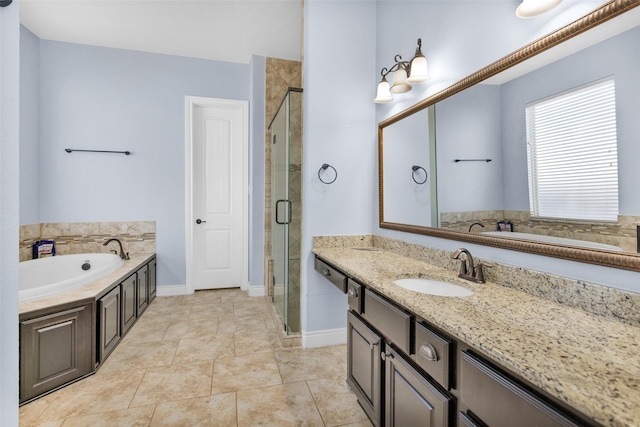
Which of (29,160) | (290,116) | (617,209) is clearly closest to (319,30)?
(290,116)

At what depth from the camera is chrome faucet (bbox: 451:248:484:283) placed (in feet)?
4.95

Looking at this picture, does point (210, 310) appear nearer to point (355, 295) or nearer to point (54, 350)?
point (54, 350)

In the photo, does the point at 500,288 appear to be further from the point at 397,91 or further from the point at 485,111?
the point at 397,91

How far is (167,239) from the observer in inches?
157

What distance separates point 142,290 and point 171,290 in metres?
0.62

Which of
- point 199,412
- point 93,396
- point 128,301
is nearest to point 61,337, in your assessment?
point 93,396

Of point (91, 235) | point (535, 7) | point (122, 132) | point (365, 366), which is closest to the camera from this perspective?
point (535, 7)

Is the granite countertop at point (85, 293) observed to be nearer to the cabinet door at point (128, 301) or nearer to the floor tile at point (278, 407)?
the cabinet door at point (128, 301)

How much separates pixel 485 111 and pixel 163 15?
10.5 ft

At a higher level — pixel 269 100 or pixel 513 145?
pixel 269 100

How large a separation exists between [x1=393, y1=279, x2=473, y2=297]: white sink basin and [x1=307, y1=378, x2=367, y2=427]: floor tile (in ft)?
2.61

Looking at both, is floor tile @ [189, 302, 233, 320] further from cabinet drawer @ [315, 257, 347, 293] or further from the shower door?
cabinet drawer @ [315, 257, 347, 293]

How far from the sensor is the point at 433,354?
1.08 meters

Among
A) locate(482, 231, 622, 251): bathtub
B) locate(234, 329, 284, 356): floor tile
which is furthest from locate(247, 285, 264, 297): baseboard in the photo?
locate(482, 231, 622, 251): bathtub
